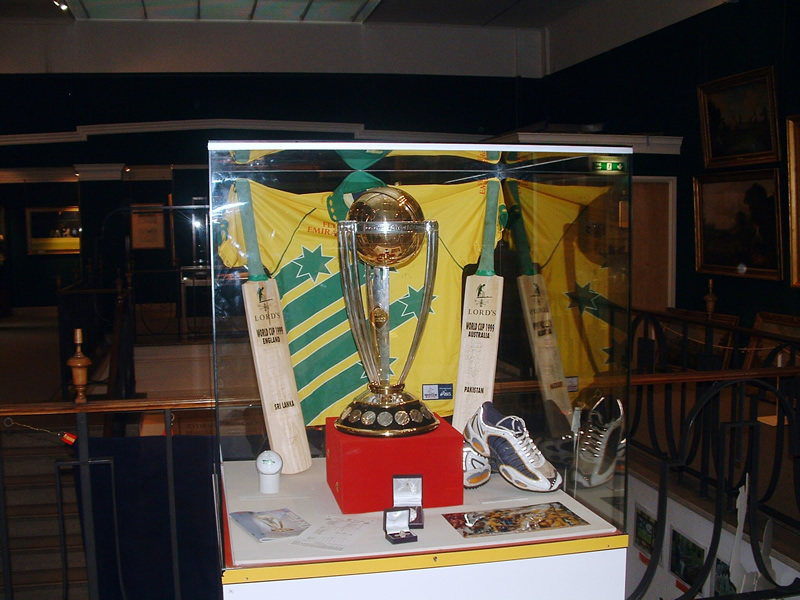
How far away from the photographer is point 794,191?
16.5 feet

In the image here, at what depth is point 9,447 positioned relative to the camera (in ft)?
16.7

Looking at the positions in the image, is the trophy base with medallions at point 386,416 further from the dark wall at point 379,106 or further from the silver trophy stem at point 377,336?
the dark wall at point 379,106

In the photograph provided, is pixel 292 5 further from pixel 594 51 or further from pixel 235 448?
pixel 235 448

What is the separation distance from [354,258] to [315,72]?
6.76 metres

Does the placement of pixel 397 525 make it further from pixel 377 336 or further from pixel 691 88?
pixel 691 88

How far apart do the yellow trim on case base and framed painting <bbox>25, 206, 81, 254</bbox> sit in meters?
11.5

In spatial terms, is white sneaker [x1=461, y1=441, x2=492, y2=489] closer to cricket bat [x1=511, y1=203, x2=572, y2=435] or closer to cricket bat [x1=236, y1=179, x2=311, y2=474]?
cricket bat [x1=511, y1=203, x2=572, y2=435]

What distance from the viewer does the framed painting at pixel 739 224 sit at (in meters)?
5.37

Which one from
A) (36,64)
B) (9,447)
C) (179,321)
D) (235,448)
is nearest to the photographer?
(235,448)

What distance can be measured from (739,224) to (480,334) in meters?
4.49

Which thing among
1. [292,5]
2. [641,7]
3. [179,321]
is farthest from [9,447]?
[641,7]

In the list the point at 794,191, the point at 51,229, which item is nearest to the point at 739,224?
the point at 794,191

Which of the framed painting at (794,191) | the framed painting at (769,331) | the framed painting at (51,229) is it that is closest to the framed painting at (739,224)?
the framed painting at (794,191)

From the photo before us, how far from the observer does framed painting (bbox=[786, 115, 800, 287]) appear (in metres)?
4.98
